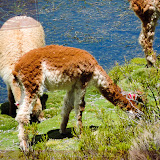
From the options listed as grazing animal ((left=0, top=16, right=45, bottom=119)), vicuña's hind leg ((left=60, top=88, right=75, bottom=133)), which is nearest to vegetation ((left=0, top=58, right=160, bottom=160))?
vicuña's hind leg ((left=60, top=88, right=75, bottom=133))

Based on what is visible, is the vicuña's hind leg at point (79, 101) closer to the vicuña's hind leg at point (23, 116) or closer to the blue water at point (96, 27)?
the vicuña's hind leg at point (23, 116)

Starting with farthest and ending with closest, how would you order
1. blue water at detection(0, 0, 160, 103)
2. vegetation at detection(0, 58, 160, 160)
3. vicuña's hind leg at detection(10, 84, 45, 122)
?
blue water at detection(0, 0, 160, 103) < vicuña's hind leg at detection(10, 84, 45, 122) < vegetation at detection(0, 58, 160, 160)

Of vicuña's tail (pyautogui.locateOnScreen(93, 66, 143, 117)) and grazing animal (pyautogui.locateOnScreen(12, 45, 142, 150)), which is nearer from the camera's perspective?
grazing animal (pyautogui.locateOnScreen(12, 45, 142, 150))

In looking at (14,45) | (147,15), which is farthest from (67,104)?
(147,15)

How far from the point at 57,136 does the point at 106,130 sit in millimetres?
2242

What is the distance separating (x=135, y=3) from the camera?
9750mm

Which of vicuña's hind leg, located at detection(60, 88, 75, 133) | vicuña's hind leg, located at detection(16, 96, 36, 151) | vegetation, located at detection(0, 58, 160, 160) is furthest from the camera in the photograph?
vicuña's hind leg, located at detection(60, 88, 75, 133)

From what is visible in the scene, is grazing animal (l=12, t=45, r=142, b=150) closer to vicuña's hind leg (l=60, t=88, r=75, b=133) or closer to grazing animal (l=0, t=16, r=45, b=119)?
vicuña's hind leg (l=60, t=88, r=75, b=133)

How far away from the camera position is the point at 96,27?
60.7 ft

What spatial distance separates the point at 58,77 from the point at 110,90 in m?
1.28

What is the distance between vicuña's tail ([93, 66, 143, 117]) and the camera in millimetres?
6496

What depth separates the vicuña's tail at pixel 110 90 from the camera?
650 cm

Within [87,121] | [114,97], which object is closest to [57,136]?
[87,121]

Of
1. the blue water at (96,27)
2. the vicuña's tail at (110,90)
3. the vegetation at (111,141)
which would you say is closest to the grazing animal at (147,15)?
the vicuña's tail at (110,90)
